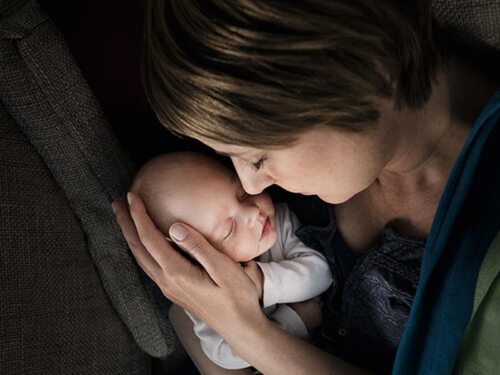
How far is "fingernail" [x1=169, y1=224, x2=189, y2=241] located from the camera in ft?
3.74

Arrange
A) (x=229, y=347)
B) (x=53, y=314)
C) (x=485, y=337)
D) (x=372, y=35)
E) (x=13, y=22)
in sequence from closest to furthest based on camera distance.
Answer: (x=372, y=35) < (x=485, y=337) < (x=13, y=22) < (x=53, y=314) < (x=229, y=347)

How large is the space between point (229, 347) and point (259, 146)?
0.61 m

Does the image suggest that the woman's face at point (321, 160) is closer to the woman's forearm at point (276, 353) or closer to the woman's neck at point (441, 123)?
the woman's neck at point (441, 123)

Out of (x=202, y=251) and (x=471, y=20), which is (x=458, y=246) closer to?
(x=471, y=20)

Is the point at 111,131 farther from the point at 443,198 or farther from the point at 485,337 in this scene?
the point at 485,337

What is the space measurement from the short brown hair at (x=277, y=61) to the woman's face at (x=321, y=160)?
3 centimetres

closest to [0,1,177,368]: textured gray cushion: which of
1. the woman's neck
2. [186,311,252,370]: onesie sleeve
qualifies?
[186,311,252,370]: onesie sleeve

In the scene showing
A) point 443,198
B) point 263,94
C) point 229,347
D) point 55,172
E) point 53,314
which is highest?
point 263,94

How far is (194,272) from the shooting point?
1178 millimetres

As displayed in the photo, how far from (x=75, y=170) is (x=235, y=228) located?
0.35 metres

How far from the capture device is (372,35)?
77 centimetres

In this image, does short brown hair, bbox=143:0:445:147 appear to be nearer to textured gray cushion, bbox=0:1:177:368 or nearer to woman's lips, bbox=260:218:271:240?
textured gray cushion, bbox=0:1:177:368

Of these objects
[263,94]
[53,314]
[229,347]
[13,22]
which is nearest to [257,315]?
[229,347]

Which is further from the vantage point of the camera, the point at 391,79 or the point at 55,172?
the point at 55,172
